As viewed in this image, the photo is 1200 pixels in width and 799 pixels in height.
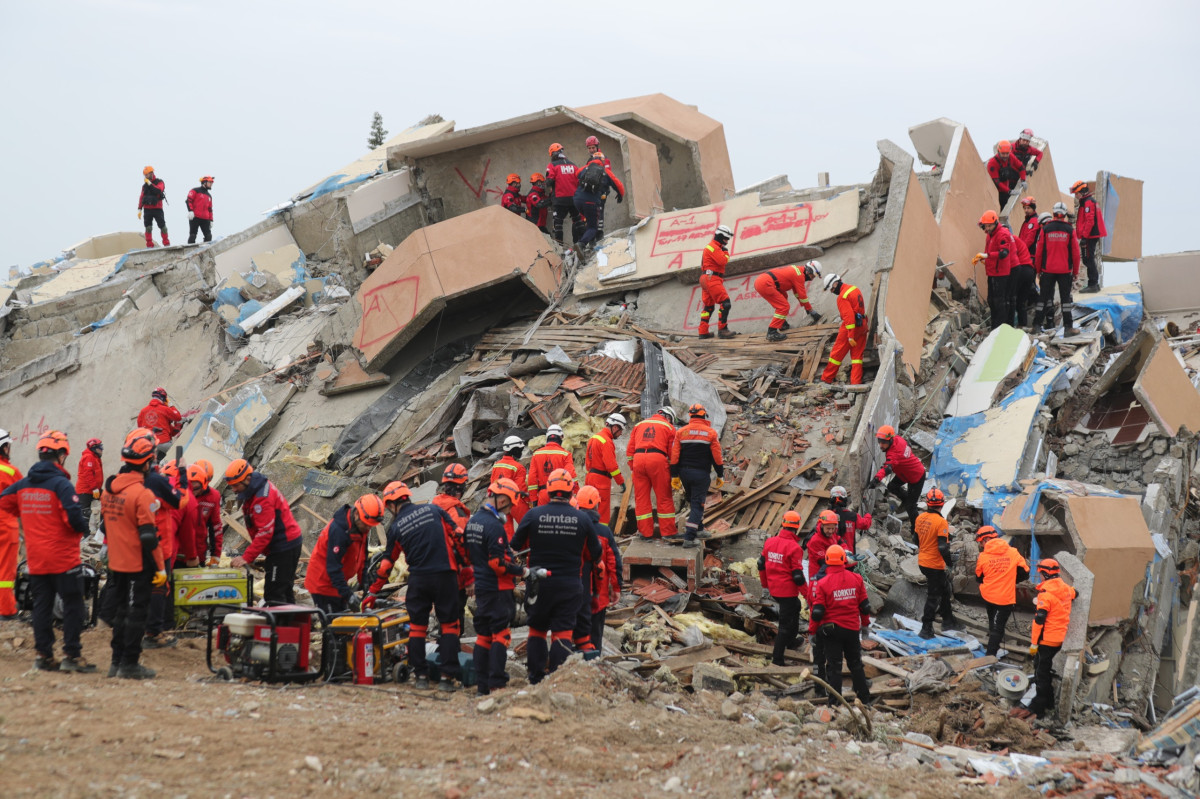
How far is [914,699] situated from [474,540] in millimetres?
4061

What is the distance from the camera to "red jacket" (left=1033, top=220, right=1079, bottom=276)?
46.7ft

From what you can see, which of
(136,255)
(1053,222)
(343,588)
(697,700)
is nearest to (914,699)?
(697,700)

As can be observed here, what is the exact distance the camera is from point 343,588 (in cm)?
741

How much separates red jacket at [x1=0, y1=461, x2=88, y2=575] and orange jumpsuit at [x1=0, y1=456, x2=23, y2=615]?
1.87 feet

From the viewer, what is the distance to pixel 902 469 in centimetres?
1063

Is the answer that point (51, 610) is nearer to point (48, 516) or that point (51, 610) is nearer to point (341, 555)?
point (48, 516)

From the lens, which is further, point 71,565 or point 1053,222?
point 1053,222

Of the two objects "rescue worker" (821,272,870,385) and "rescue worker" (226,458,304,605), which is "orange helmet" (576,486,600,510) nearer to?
"rescue worker" (226,458,304,605)

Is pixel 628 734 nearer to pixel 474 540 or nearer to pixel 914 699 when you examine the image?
pixel 474 540

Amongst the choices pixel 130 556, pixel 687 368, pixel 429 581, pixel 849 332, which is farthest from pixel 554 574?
pixel 849 332

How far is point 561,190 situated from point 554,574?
10342 mm

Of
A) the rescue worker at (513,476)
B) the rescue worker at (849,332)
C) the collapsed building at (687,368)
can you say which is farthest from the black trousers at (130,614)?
the rescue worker at (849,332)

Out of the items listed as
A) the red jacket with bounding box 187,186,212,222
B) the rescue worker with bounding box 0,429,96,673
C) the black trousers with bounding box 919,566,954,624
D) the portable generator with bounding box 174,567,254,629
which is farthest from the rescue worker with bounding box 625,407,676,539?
the red jacket with bounding box 187,186,212,222

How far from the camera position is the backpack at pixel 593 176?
50.9ft
